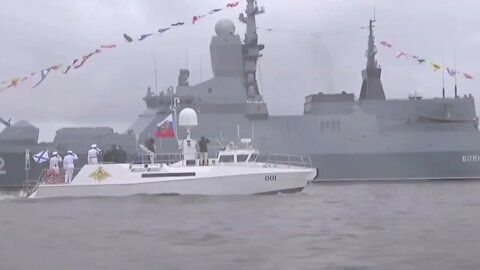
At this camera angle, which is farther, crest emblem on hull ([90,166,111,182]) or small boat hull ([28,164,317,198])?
crest emblem on hull ([90,166,111,182])

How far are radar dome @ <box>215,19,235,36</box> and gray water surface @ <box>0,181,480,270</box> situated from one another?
22.4 meters

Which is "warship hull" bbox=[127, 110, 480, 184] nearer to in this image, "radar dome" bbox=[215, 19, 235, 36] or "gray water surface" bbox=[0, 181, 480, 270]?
"radar dome" bbox=[215, 19, 235, 36]

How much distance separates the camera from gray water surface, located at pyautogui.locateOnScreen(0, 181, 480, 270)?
29.1ft

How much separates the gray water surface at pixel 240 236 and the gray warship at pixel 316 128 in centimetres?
1777

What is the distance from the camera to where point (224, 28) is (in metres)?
39.3

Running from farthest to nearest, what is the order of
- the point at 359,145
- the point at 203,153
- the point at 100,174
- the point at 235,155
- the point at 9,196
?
1. the point at 359,145
2. the point at 9,196
3. the point at 235,155
4. the point at 203,153
5. the point at 100,174

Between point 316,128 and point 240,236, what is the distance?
27046 mm

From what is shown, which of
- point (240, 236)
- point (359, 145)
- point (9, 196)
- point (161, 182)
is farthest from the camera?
point (359, 145)

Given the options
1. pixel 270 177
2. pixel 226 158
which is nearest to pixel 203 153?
pixel 226 158

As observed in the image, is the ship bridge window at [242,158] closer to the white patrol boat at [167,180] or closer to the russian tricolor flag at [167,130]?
the white patrol boat at [167,180]

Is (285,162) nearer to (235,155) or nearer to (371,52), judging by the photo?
(235,155)

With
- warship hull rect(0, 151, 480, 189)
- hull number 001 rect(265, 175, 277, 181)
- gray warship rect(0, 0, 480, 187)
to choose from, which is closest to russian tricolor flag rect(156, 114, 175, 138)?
hull number 001 rect(265, 175, 277, 181)

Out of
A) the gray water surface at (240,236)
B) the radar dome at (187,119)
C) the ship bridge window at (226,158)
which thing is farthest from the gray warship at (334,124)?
the gray water surface at (240,236)

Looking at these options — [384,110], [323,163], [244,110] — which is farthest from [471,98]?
[244,110]
